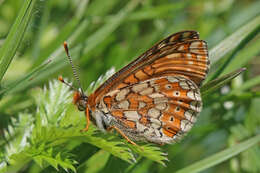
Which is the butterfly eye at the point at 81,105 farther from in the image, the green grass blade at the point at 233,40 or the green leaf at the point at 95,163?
the green grass blade at the point at 233,40

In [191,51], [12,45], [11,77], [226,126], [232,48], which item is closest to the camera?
[12,45]

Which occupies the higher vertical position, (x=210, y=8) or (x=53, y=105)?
(x=210, y=8)

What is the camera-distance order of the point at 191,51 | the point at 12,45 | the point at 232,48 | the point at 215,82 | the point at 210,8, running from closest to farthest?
the point at 12,45, the point at 215,82, the point at 191,51, the point at 232,48, the point at 210,8

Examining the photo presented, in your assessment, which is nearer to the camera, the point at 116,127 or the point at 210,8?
the point at 116,127

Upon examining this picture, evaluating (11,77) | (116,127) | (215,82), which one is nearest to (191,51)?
(215,82)

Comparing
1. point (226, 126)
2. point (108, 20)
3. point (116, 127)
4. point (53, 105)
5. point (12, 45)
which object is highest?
point (108, 20)

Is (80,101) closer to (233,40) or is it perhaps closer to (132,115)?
(132,115)

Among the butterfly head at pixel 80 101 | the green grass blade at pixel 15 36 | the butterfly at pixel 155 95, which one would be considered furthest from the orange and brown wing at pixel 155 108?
the green grass blade at pixel 15 36

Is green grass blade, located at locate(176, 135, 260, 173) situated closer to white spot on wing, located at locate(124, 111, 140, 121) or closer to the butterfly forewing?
the butterfly forewing

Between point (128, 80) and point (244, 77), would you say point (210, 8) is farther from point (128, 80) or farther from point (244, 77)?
point (128, 80)
